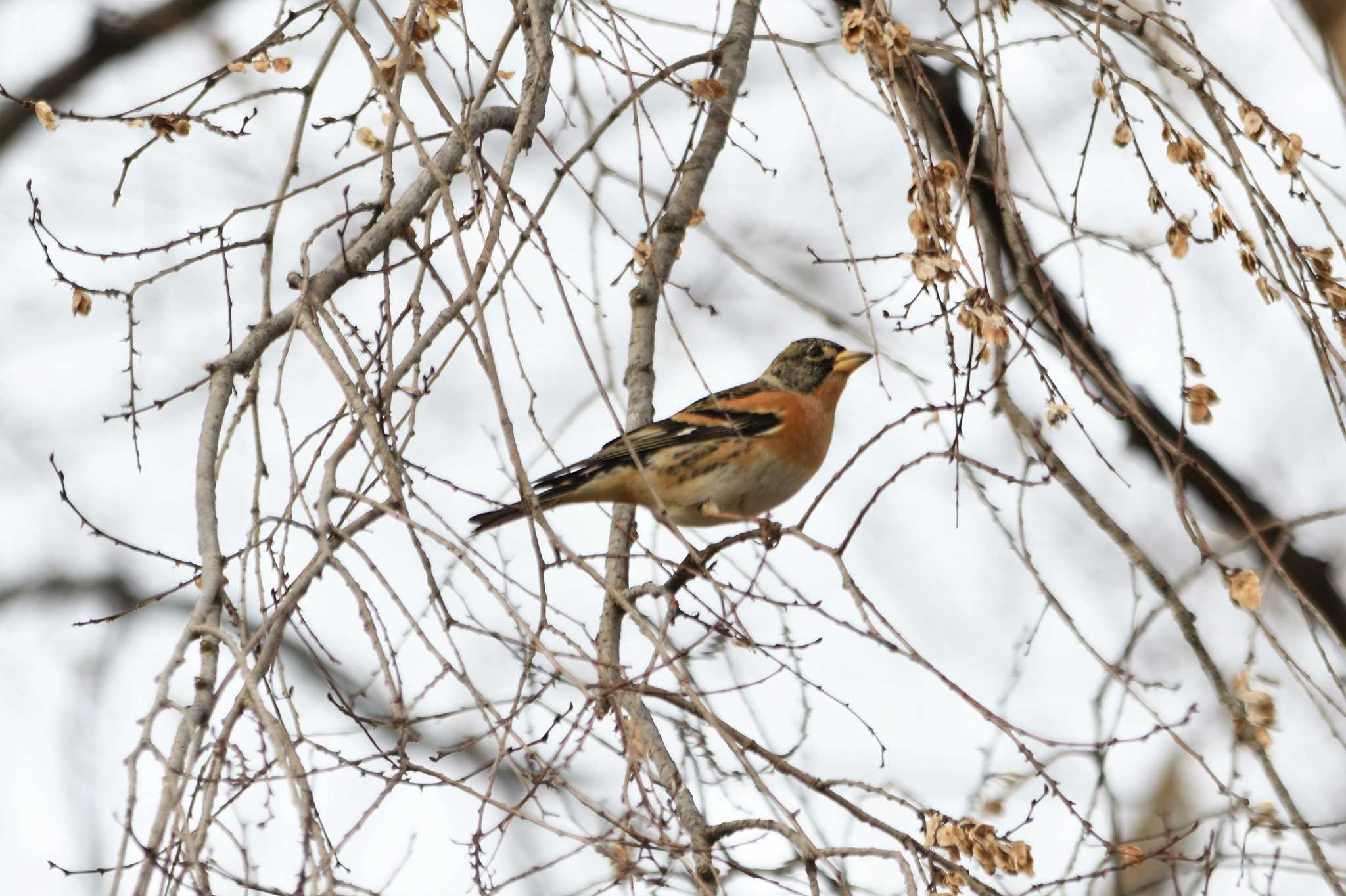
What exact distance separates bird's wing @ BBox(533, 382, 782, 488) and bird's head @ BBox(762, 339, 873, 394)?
0.18m

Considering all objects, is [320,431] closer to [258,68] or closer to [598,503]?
[258,68]

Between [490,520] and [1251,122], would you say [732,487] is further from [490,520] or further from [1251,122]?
[1251,122]

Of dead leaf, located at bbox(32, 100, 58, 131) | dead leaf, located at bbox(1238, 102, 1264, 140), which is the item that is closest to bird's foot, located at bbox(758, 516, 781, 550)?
dead leaf, located at bbox(1238, 102, 1264, 140)

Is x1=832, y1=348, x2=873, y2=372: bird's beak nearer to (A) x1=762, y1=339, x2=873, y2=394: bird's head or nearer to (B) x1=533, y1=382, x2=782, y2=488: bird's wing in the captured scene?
(A) x1=762, y1=339, x2=873, y2=394: bird's head

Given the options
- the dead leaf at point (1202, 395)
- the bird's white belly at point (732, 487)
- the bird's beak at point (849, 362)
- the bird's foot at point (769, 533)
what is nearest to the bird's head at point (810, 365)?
the bird's beak at point (849, 362)

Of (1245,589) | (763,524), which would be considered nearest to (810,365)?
(763,524)

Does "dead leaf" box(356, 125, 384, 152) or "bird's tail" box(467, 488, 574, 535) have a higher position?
"dead leaf" box(356, 125, 384, 152)

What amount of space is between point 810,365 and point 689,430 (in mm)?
1176

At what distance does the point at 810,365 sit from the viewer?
7.81 metres

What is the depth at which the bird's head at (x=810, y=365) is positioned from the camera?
765 centimetres

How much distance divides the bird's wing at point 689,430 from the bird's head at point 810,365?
0.18 meters

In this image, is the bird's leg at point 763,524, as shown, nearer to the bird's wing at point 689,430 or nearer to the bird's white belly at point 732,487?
the bird's wing at point 689,430

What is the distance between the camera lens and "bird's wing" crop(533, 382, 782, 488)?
6281 millimetres

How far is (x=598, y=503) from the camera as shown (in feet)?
21.5
